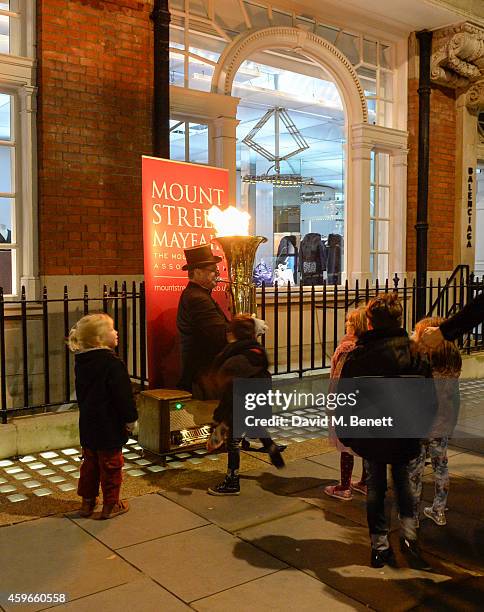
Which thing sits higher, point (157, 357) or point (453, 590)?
point (157, 357)

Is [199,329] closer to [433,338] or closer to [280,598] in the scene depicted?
[433,338]

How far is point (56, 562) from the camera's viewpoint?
3678mm

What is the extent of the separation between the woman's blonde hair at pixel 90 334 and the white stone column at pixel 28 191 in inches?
112

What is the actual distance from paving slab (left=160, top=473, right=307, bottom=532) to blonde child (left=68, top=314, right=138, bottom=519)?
0.62m

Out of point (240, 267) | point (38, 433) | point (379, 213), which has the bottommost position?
point (38, 433)

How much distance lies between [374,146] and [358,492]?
21.8 ft

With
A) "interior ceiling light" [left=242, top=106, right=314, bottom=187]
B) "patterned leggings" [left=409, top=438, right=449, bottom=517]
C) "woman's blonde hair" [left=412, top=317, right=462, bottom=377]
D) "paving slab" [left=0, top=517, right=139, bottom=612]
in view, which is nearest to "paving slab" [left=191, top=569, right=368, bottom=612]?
"paving slab" [left=0, top=517, right=139, bottom=612]

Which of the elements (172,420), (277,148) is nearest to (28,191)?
(172,420)

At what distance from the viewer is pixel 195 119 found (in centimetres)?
838

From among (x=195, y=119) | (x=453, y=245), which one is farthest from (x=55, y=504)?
(x=453, y=245)

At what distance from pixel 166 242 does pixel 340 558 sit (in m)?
3.20

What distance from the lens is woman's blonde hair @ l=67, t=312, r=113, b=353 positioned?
4246 mm

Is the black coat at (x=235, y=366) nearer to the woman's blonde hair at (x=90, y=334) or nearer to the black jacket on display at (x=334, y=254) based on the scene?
the woman's blonde hair at (x=90, y=334)

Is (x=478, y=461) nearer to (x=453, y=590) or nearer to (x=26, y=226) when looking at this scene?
(x=453, y=590)
